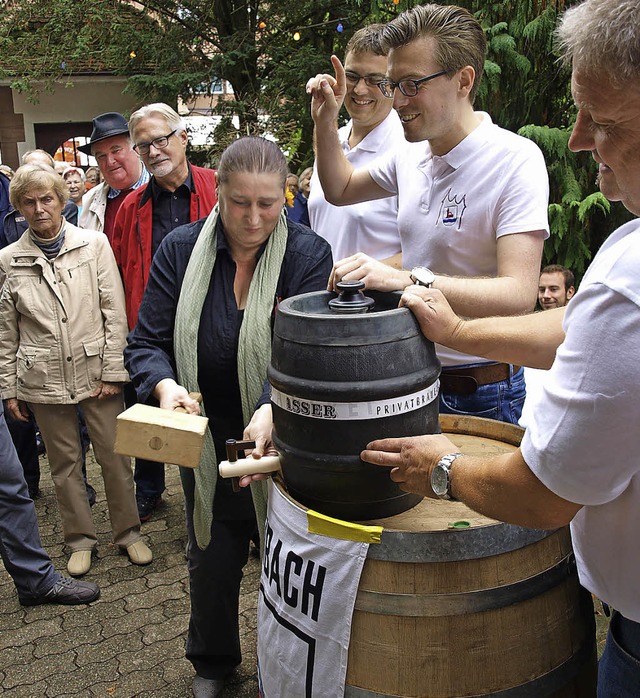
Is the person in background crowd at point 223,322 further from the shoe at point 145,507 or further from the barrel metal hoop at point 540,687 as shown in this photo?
the shoe at point 145,507

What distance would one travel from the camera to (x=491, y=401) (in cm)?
251

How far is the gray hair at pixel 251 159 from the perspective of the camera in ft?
7.68

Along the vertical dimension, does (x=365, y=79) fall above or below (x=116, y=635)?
above

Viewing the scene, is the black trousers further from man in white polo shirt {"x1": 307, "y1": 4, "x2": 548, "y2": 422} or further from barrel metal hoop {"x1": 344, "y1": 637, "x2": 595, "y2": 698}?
barrel metal hoop {"x1": 344, "y1": 637, "x2": 595, "y2": 698}

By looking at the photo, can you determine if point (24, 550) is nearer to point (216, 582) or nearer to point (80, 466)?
point (80, 466)

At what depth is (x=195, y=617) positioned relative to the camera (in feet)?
8.98

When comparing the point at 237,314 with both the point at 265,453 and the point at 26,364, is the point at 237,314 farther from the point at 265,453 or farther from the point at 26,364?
the point at 26,364

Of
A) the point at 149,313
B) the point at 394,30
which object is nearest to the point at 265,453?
the point at 149,313

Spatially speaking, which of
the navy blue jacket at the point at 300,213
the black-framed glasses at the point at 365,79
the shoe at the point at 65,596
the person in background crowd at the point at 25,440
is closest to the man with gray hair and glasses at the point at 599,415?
the black-framed glasses at the point at 365,79

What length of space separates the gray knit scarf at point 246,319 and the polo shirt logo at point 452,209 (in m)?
0.53

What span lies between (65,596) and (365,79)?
2802 millimetres

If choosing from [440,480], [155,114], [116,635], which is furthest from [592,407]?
[155,114]

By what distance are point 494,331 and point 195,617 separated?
5.25 ft

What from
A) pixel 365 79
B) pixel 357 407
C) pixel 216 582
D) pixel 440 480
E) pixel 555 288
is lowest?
pixel 216 582
